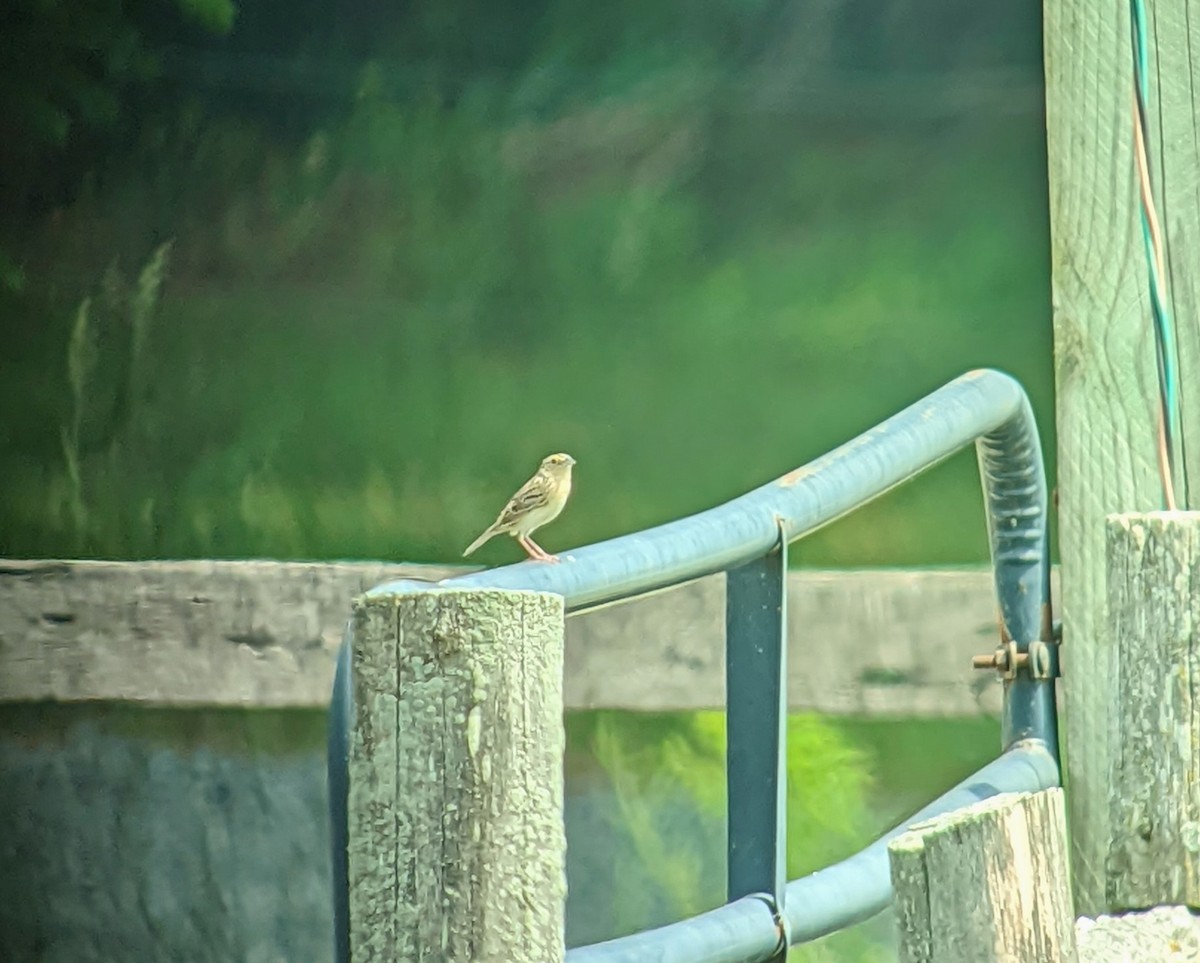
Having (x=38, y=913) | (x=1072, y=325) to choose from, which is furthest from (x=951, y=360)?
(x=38, y=913)

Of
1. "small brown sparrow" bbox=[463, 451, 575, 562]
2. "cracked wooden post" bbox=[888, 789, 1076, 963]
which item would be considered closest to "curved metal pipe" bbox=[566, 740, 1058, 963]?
"cracked wooden post" bbox=[888, 789, 1076, 963]

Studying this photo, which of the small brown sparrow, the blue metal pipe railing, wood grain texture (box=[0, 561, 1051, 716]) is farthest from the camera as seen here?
wood grain texture (box=[0, 561, 1051, 716])

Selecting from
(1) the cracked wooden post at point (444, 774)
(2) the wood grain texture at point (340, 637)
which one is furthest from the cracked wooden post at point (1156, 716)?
(2) the wood grain texture at point (340, 637)

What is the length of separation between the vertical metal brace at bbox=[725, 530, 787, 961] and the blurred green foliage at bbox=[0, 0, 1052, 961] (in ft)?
7.77

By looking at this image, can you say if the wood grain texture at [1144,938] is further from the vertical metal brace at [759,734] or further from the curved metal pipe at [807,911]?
the vertical metal brace at [759,734]

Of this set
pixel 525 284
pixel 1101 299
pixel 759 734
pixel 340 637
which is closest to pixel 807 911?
pixel 759 734

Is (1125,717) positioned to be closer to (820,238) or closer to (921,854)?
(921,854)

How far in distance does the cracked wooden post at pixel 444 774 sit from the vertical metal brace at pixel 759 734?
0.49 meters

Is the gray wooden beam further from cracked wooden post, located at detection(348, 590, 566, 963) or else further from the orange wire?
cracked wooden post, located at detection(348, 590, 566, 963)

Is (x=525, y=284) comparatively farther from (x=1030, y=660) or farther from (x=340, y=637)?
(x=1030, y=660)

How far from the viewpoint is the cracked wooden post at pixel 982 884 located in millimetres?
836

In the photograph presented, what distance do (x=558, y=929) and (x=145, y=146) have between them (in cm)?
330

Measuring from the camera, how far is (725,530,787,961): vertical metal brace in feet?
4.27

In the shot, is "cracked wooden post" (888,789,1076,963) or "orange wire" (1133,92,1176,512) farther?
"orange wire" (1133,92,1176,512)
